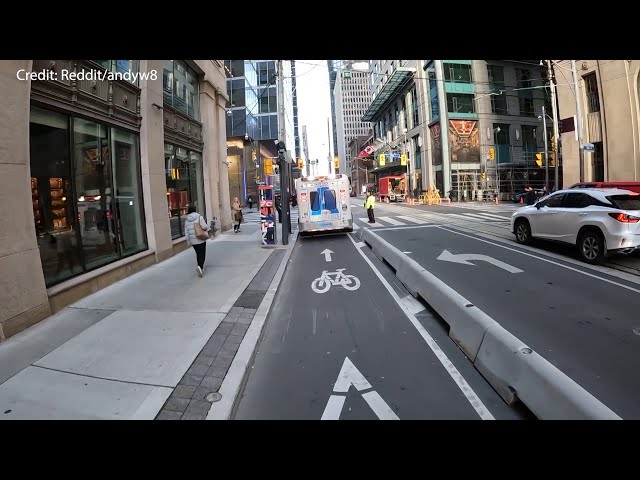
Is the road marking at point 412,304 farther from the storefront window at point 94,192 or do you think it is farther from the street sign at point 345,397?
the storefront window at point 94,192

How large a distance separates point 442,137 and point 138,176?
39027 mm

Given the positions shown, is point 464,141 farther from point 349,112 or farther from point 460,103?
point 349,112

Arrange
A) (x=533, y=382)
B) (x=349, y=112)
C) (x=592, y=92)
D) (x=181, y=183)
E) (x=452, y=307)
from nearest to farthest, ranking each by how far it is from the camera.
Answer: (x=533, y=382) → (x=452, y=307) → (x=181, y=183) → (x=592, y=92) → (x=349, y=112)

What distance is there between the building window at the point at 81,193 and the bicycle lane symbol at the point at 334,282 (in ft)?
15.3

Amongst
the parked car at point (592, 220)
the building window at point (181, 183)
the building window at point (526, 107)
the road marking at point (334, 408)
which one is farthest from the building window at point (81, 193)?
the building window at point (526, 107)

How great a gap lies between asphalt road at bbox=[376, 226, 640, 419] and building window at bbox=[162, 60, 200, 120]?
1002 cm

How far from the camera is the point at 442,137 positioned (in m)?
41.8

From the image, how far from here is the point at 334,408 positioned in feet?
10.6

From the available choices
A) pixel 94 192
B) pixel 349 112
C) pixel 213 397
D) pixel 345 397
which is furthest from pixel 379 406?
pixel 349 112

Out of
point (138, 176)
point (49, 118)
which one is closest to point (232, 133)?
point (138, 176)

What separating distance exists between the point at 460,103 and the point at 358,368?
147ft

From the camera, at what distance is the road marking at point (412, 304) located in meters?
5.86

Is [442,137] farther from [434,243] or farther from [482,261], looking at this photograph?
[482,261]
